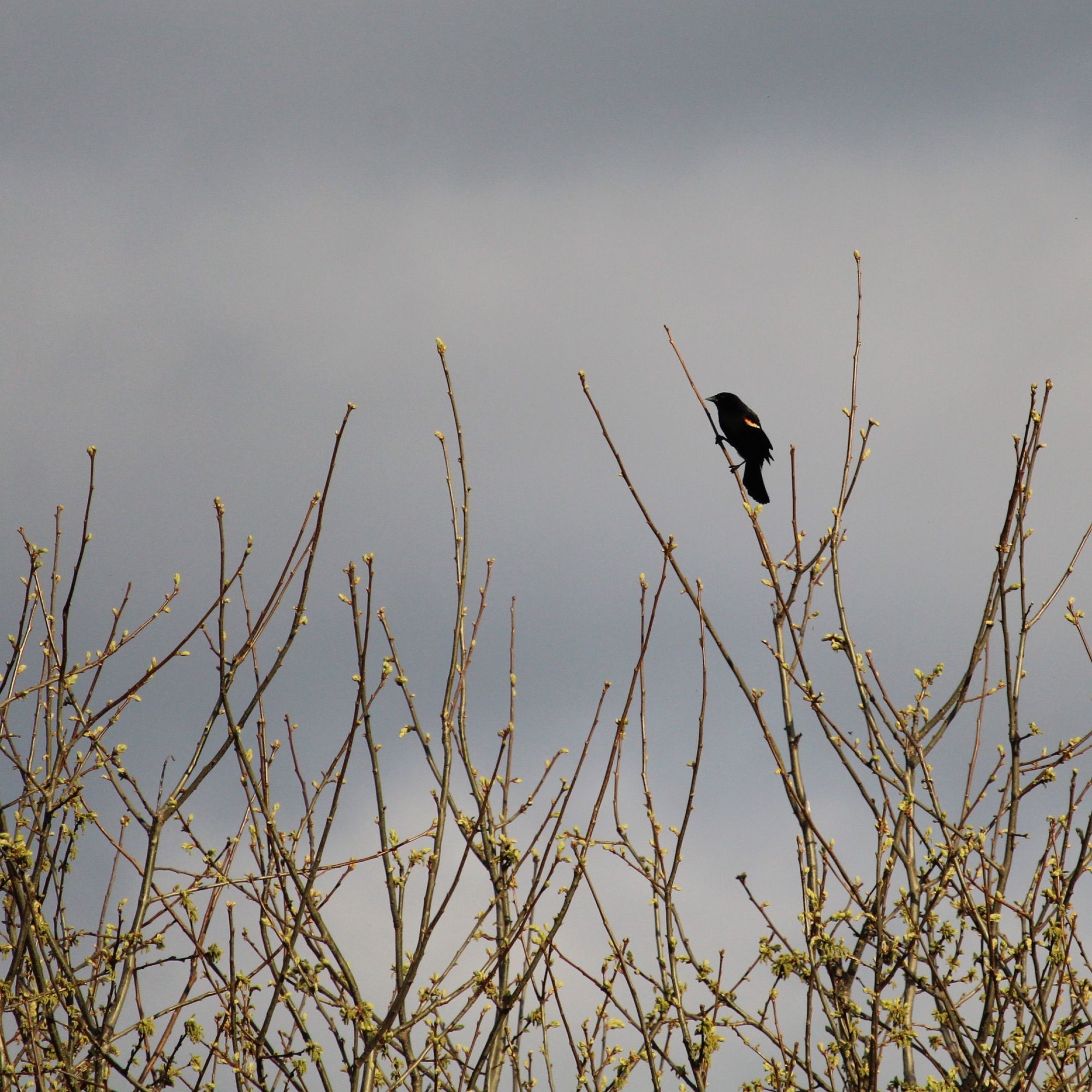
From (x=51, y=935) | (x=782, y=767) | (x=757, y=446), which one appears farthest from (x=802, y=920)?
(x=757, y=446)

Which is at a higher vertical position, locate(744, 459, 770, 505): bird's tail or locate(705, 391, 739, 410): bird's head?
locate(705, 391, 739, 410): bird's head

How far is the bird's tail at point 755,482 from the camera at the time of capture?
8.45m

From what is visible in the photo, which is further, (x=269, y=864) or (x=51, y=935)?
(x=269, y=864)

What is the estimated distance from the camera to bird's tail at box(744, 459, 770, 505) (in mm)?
8453

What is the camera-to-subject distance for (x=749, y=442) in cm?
875

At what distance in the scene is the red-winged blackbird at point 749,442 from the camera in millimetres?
8508

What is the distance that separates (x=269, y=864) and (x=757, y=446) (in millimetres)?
5839

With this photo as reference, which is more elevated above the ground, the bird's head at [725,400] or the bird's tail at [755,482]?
the bird's head at [725,400]

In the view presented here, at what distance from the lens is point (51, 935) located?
3.23 meters

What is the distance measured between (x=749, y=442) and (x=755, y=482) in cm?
38

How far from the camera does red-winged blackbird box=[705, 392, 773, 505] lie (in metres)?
8.51

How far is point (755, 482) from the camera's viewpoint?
8516 millimetres

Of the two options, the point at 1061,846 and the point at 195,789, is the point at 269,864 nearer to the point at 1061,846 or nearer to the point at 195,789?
the point at 195,789

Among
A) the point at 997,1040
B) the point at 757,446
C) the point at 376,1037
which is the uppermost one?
the point at 757,446
